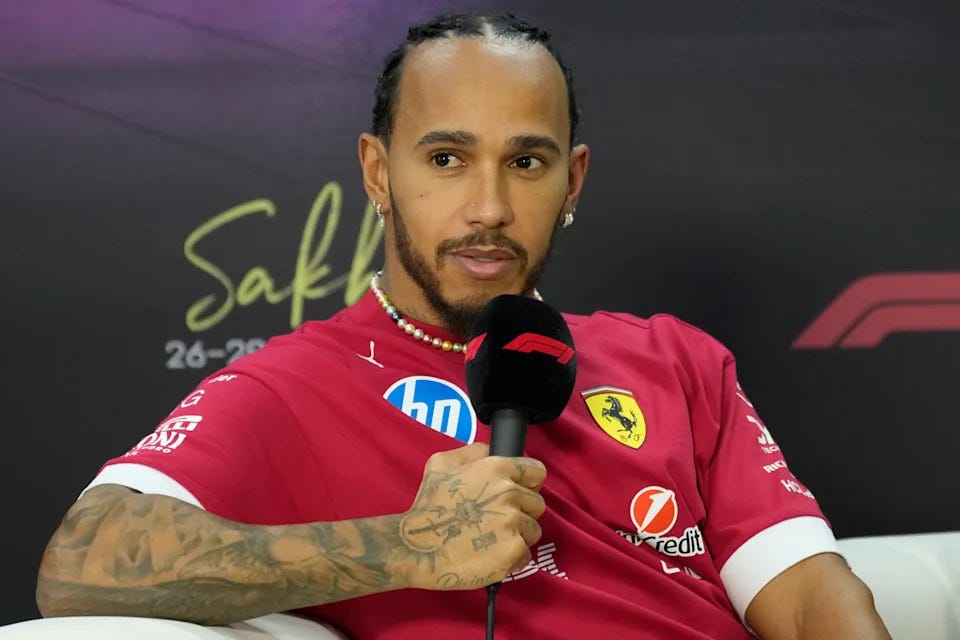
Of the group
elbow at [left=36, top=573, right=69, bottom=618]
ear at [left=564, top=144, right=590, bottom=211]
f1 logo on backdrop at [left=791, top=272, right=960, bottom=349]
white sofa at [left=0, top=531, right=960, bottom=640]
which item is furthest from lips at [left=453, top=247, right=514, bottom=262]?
f1 logo on backdrop at [left=791, top=272, right=960, bottom=349]

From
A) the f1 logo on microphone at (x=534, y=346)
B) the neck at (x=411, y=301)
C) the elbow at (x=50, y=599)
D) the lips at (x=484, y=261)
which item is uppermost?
the lips at (x=484, y=261)

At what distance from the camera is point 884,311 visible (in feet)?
7.17

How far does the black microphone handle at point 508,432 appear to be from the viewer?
3.79 ft

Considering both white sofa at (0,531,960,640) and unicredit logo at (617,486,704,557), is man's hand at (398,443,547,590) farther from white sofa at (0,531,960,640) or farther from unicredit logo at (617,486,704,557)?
white sofa at (0,531,960,640)

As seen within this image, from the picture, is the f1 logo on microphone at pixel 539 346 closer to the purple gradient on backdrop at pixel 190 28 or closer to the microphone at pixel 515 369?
the microphone at pixel 515 369

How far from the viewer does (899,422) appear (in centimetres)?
219

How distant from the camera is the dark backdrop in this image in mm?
2021

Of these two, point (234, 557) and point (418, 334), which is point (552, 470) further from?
point (234, 557)

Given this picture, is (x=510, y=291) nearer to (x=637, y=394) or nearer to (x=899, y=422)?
(x=637, y=394)

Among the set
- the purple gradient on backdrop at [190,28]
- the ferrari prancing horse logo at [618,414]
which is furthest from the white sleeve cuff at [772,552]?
the purple gradient on backdrop at [190,28]

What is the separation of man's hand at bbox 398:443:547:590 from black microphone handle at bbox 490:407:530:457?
0.05 feet

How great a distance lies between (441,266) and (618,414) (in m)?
0.31

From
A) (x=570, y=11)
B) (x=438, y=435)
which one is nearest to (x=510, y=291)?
(x=438, y=435)

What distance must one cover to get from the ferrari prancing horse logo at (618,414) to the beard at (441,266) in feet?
0.55
